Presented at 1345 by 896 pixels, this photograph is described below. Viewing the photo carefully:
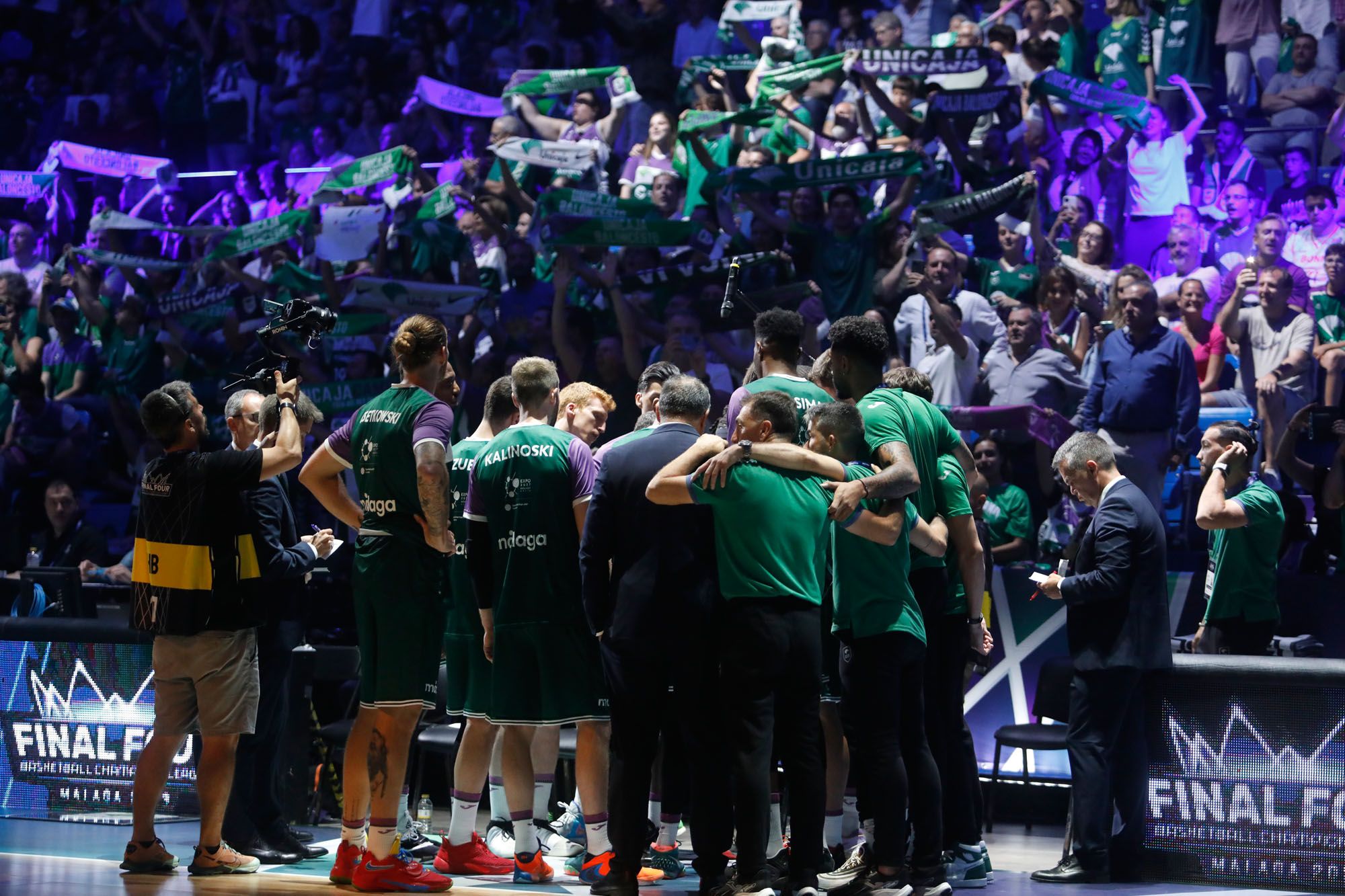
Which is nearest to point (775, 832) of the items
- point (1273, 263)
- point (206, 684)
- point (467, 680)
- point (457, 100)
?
point (467, 680)

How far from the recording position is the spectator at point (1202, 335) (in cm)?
971

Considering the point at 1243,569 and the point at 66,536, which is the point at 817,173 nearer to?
the point at 1243,569

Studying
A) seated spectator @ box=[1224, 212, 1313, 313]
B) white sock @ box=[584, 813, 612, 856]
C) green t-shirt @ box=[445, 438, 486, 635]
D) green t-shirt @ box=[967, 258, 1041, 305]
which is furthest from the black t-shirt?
seated spectator @ box=[1224, 212, 1313, 313]

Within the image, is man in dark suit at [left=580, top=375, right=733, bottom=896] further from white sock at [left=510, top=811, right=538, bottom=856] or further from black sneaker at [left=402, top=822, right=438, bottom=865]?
black sneaker at [left=402, top=822, right=438, bottom=865]

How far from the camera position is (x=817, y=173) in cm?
1047

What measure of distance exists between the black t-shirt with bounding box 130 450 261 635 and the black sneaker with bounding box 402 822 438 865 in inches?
50.7

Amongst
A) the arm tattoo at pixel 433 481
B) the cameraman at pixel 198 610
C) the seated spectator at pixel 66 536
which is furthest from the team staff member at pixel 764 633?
the seated spectator at pixel 66 536

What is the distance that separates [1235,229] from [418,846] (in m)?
7.13

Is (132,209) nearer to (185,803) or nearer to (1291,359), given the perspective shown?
(185,803)

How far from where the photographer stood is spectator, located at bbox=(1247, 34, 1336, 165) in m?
10.7

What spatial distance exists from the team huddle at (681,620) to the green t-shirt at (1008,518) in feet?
8.63

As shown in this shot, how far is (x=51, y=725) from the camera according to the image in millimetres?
7660

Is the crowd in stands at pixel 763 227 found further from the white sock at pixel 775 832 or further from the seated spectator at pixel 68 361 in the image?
the white sock at pixel 775 832

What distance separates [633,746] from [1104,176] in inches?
277
